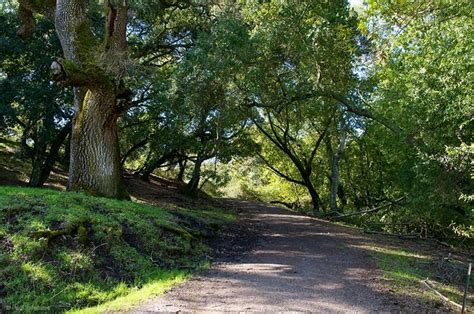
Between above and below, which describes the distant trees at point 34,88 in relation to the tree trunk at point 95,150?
above

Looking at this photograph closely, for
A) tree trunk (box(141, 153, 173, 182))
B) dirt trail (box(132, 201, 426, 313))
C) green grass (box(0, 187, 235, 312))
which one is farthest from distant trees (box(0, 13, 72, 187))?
dirt trail (box(132, 201, 426, 313))

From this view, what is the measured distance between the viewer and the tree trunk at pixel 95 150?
10.0 meters

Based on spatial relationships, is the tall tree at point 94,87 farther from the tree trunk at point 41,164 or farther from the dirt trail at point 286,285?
the dirt trail at point 286,285

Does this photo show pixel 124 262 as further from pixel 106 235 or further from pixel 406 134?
pixel 406 134

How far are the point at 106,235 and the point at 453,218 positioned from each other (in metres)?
10.4

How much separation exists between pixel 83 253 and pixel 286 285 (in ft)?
9.99

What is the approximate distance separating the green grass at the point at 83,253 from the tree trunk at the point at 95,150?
6.38 ft

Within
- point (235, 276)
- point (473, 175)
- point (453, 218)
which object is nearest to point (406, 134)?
point (473, 175)

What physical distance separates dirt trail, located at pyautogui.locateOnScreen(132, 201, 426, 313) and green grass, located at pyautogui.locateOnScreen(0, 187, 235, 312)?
0.48 meters

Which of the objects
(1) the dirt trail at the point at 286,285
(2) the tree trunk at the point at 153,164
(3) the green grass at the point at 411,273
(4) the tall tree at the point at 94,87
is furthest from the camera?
(2) the tree trunk at the point at 153,164

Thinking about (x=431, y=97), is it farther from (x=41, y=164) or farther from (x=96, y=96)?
(x=41, y=164)

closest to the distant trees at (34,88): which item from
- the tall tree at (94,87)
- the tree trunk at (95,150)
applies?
the tall tree at (94,87)

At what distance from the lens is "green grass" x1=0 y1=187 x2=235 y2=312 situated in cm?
516

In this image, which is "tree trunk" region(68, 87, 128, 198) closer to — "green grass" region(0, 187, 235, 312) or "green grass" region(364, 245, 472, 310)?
"green grass" region(0, 187, 235, 312)
